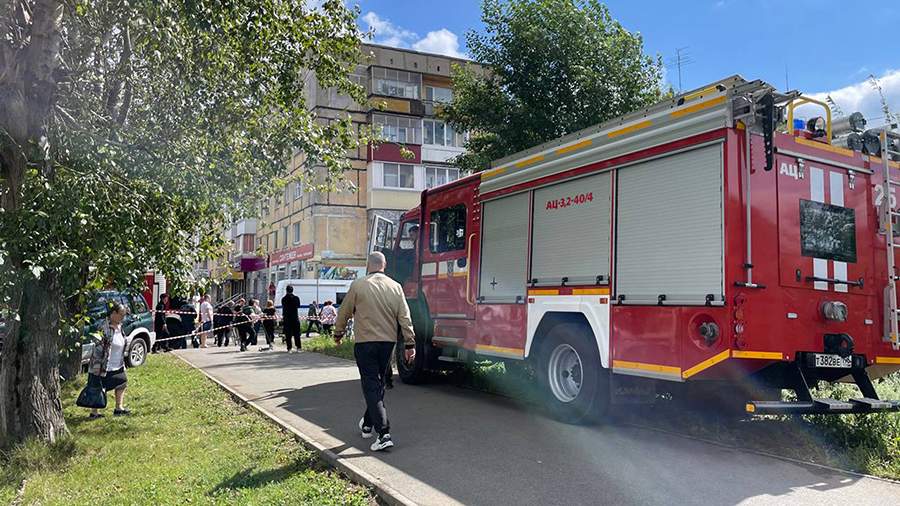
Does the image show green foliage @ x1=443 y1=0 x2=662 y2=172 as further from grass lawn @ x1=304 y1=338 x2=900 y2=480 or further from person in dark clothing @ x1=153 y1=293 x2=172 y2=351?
person in dark clothing @ x1=153 y1=293 x2=172 y2=351

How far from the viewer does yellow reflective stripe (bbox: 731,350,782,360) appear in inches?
219

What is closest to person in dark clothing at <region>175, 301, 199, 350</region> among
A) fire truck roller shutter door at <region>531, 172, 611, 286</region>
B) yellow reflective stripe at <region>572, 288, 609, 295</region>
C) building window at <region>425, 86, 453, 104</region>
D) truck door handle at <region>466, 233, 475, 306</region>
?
truck door handle at <region>466, 233, 475, 306</region>

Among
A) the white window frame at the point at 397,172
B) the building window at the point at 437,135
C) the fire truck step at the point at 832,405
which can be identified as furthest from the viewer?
the building window at the point at 437,135

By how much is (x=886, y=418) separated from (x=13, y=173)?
359 inches

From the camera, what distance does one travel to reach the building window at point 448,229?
31.5 feet

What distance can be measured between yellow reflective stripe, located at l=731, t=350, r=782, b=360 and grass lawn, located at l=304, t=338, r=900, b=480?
2.95 ft

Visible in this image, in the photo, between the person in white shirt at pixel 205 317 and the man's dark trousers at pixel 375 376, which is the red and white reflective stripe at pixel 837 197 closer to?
the man's dark trousers at pixel 375 376

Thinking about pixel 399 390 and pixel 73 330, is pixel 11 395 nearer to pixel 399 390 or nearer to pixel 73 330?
pixel 73 330

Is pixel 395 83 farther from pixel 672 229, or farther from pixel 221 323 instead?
pixel 672 229

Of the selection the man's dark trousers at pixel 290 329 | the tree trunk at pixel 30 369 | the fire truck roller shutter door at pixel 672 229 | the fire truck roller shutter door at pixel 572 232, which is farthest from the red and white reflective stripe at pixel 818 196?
the man's dark trousers at pixel 290 329

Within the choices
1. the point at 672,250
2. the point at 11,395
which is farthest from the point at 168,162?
the point at 672,250

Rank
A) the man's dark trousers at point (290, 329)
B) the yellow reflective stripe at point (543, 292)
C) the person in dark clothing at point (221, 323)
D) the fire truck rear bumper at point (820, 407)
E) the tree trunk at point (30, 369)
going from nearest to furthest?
the fire truck rear bumper at point (820, 407), the tree trunk at point (30, 369), the yellow reflective stripe at point (543, 292), the man's dark trousers at point (290, 329), the person in dark clothing at point (221, 323)

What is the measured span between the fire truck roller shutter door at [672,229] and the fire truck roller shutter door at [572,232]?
0.24 m

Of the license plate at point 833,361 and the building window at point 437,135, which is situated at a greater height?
the building window at point 437,135
